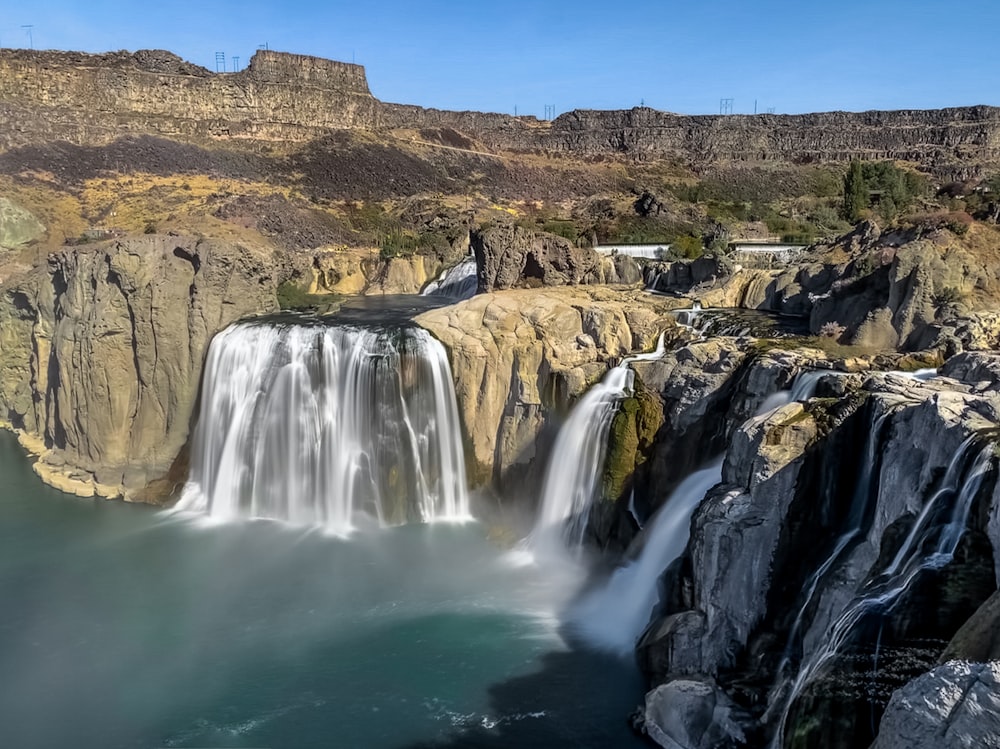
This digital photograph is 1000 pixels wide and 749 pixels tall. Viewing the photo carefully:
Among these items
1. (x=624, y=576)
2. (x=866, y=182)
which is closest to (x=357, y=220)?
(x=866, y=182)

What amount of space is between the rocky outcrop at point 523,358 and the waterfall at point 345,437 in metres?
0.52

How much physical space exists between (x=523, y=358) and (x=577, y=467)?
11.7 ft

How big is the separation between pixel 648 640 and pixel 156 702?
7607 millimetres

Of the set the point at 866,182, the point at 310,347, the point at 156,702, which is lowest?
the point at 156,702

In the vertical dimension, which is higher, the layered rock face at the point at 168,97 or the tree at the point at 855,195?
the layered rock face at the point at 168,97

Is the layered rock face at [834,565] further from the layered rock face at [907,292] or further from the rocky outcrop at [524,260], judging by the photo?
the rocky outcrop at [524,260]

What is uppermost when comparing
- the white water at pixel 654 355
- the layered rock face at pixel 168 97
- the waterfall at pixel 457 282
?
the layered rock face at pixel 168 97

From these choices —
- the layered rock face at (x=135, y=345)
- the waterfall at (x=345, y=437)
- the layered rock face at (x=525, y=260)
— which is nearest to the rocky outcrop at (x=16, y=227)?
the layered rock face at (x=135, y=345)

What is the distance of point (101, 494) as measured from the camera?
70.5 feet

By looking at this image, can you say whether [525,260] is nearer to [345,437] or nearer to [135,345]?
[345,437]

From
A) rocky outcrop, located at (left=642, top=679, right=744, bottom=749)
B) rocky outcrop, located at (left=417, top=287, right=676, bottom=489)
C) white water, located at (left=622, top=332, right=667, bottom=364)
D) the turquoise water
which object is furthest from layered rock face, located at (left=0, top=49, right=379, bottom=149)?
rocky outcrop, located at (left=642, top=679, right=744, bottom=749)

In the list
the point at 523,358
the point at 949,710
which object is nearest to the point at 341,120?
the point at 523,358

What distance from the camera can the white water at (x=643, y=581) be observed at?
1370 cm

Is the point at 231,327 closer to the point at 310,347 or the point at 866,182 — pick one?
the point at 310,347
